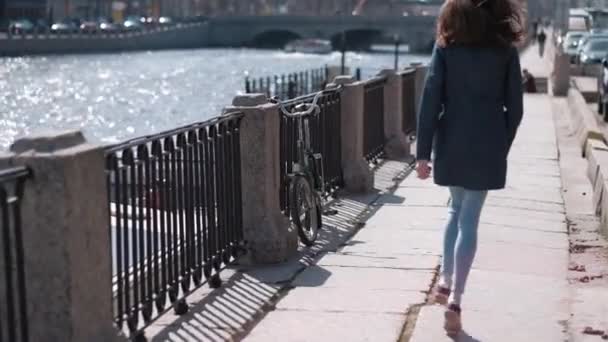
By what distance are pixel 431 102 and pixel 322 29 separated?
117178 millimetres

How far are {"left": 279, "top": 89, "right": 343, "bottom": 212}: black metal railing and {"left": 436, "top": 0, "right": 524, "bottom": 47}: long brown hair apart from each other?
298cm

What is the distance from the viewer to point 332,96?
38.2 feet

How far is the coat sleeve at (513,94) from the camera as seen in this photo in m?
6.36

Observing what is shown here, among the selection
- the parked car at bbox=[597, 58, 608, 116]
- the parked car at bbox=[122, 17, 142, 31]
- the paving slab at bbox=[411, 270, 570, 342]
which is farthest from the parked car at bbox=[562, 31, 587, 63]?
the parked car at bbox=[122, 17, 142, 31]

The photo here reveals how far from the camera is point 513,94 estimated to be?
20.9 ft

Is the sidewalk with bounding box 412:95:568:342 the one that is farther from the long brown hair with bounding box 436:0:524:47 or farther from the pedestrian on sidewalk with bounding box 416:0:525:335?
the long brown hair with bounding box 436:0:524:47

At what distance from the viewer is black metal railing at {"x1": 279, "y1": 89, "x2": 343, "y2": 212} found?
920 cm

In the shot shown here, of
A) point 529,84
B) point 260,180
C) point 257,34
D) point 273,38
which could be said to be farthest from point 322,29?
point 260,180

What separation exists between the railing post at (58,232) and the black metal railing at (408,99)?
1156cm

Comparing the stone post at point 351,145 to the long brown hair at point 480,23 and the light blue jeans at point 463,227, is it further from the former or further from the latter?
the long brown hair at point 480,23

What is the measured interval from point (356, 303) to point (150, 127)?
43431 mm

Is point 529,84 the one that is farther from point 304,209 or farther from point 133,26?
point 133,26

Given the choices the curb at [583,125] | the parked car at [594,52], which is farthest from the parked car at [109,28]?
the curb at [583,125]

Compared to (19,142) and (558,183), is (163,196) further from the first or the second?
(558,183)
